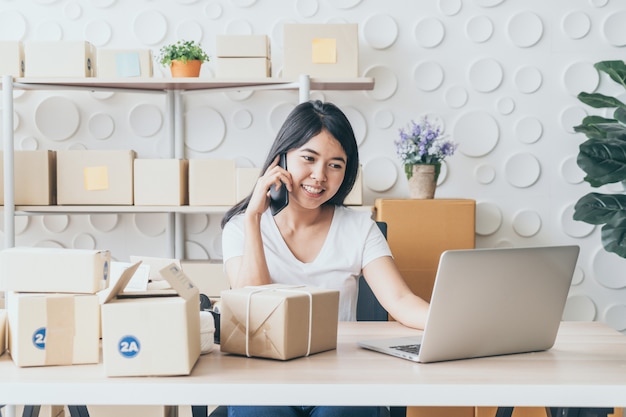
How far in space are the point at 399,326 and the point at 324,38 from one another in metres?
1.69

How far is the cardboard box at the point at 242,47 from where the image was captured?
10.3ft

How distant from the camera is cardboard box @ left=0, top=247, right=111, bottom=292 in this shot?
129 cm

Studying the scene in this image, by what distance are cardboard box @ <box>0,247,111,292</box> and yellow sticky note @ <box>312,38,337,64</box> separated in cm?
200

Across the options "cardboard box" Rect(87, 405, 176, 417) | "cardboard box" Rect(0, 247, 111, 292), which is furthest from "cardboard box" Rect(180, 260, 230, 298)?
"cardboard box" Rect(0, 247, 111, 292)

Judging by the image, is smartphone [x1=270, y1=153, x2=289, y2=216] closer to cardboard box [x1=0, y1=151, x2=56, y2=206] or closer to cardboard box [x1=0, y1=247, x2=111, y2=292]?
cardboard box [x1=0, y1=247, x2=111, y2=292]

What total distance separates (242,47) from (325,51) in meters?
0.34

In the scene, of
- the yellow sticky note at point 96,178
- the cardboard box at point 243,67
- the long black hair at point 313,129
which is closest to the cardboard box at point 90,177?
the yellow sticky note at point 96,178

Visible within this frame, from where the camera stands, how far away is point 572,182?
347 cm

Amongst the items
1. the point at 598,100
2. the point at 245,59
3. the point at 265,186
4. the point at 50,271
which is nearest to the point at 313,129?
the point at 265,186

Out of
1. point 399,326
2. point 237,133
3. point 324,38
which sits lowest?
point 399,326

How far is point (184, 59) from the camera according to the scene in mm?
3205

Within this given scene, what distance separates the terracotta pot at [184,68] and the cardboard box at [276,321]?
1.96 m

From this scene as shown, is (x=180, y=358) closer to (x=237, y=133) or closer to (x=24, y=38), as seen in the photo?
(x=237, y=133)

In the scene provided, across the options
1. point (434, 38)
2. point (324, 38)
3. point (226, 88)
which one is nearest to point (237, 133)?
point (226, 88)
